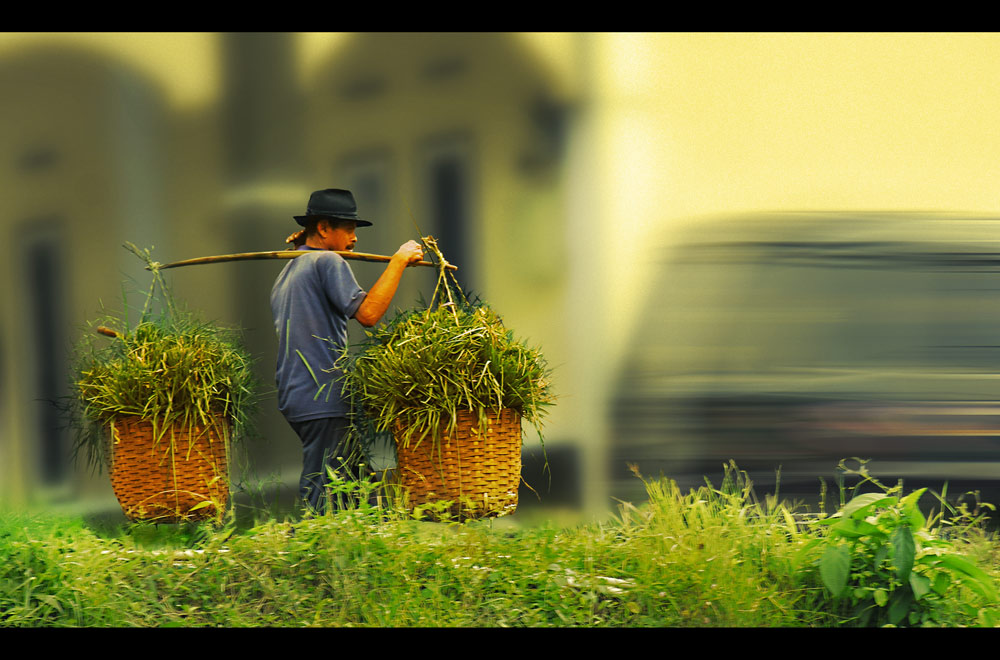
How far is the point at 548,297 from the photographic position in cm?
536

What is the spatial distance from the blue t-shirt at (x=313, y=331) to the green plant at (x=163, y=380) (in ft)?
0.90

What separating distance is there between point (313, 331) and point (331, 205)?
0.61 m

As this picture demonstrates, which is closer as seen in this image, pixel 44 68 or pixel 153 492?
pixel 153 492

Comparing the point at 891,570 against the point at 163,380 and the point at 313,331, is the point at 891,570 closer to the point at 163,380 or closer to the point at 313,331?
the point at 313,331

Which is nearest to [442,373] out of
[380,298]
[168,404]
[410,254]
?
[380,298]

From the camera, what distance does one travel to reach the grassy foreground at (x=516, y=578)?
3.90m

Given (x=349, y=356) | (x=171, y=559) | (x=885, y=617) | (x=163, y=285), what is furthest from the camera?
(x=163, y=285)

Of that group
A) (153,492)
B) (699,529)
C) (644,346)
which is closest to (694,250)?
(644,346)

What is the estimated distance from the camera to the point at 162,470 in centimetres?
444

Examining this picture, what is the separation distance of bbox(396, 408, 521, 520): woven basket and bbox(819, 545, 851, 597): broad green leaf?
1.34 metres

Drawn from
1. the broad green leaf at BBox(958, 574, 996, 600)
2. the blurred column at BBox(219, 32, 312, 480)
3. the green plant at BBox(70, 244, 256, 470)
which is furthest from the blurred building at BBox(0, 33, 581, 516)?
the broad green leaf at BBox(958, 574, 996, 600)

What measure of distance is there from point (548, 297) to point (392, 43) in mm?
1651

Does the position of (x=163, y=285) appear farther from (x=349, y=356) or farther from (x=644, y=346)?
(x=644, y=346)

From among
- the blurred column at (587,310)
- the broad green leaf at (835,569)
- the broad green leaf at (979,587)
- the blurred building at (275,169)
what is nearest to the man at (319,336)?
the blurred building at (275,169)
